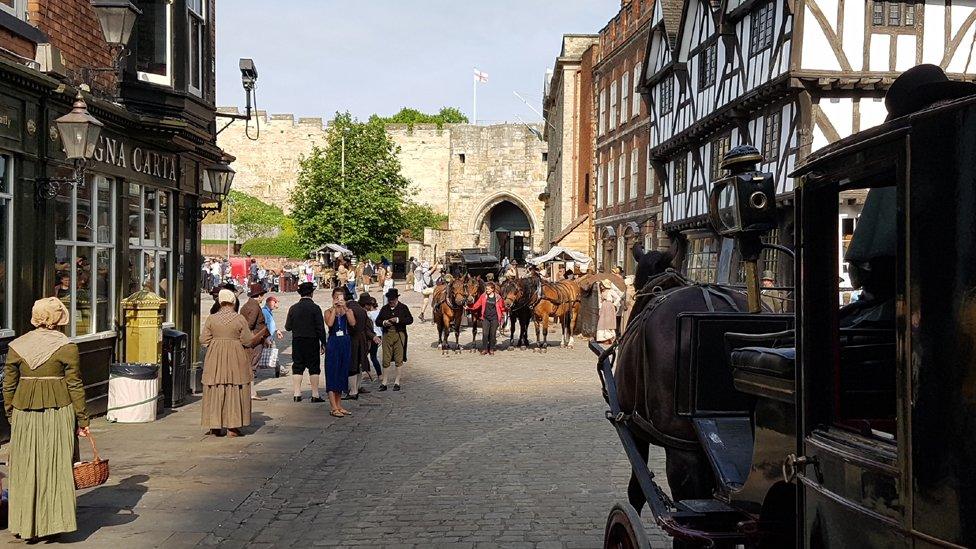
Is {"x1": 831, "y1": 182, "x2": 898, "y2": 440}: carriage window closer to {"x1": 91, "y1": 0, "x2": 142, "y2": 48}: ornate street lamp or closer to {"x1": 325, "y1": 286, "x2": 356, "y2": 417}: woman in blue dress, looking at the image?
{"x1": 91, "y1": 0, "x2": 142, "y2": 48}: ornate street lamp

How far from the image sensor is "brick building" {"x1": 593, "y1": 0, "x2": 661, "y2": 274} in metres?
34.3

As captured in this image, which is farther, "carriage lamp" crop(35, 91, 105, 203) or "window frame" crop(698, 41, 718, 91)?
"window frame" crop(698, 41, 718, 91)

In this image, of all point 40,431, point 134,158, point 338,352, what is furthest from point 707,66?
point 40,431

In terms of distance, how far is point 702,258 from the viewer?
87.4 ft

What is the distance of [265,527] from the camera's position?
7.40 meters

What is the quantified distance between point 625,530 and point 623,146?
33.6 meters

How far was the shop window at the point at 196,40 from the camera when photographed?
15.5 m

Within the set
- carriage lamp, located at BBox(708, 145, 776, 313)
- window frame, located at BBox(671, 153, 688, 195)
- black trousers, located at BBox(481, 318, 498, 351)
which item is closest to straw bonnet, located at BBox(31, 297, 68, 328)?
→ carriage lamp, located at BBox(708, 145, 776, 313)

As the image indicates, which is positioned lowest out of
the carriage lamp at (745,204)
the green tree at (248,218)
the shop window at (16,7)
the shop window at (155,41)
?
the carriage lamp at (745,204)

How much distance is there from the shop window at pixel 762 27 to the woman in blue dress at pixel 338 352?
1187 centimetres

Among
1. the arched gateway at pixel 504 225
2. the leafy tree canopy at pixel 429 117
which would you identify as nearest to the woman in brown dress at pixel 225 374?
the arched gateway at pixel 504 225

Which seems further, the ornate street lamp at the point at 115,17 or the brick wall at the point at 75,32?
the brick wall at the point at 75,32

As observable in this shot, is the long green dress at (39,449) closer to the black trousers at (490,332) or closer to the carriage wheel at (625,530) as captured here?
the carriage wheel at (625,530)

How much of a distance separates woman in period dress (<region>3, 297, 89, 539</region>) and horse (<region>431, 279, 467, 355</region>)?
16285 millimetres
